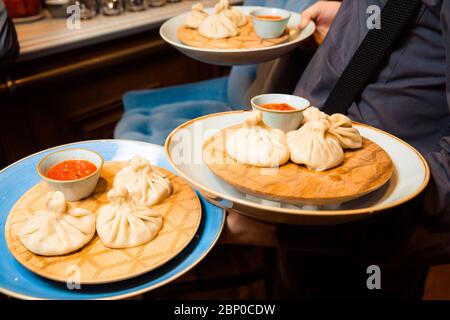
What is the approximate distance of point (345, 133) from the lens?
973 mm

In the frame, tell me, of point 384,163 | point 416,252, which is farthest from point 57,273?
point 416,252

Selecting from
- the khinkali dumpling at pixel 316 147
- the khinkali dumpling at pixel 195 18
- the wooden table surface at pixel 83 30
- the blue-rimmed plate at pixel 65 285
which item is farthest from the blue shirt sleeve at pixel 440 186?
the wooden table surface at pixel 83 30

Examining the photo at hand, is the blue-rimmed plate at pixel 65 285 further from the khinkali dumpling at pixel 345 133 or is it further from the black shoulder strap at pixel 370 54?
the black shoulder strap at pixel 370 54

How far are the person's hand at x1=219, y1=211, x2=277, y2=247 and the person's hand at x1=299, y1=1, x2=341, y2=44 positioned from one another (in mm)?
874

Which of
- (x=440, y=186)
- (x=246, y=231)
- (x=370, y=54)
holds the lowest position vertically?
(x=246, y=231)

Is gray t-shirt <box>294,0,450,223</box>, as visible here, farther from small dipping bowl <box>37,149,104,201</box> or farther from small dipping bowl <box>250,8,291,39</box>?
small dipping bowl <box>37,149,104,201</box>

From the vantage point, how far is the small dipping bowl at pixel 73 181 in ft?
3.12

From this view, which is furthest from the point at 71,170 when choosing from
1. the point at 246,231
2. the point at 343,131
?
the point at 343,131

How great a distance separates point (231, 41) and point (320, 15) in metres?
0.39

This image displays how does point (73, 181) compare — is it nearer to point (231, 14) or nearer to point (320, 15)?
point (231, 14)

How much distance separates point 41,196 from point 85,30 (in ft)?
5.10

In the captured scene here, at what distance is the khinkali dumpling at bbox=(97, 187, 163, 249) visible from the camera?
2.76 ft
